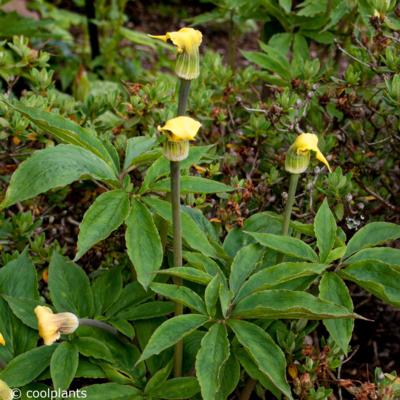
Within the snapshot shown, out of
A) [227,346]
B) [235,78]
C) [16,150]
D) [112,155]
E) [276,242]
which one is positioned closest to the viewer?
[227,346]

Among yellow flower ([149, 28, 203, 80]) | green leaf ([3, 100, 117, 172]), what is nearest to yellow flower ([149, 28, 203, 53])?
yellow flower ([149, 28, 203, 80])

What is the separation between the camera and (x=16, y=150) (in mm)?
1939

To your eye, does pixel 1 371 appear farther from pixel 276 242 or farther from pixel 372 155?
pixel 372 155

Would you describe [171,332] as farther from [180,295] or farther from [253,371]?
[253,371]

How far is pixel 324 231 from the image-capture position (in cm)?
143

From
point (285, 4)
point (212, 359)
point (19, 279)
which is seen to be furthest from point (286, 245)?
point (285, 4)

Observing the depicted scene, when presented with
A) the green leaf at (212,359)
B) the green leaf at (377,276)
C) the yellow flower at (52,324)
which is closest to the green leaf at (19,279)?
the yellow flower at (52,324)

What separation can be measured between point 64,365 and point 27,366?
0.28ft

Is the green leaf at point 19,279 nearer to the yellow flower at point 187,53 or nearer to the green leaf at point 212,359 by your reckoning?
the green leaf at point 212,359

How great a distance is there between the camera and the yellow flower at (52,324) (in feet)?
4.05

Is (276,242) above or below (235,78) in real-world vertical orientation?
above

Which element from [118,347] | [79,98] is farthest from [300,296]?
[79,98]

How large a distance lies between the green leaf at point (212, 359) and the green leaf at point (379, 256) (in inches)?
13.1

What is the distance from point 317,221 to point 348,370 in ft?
2.47
